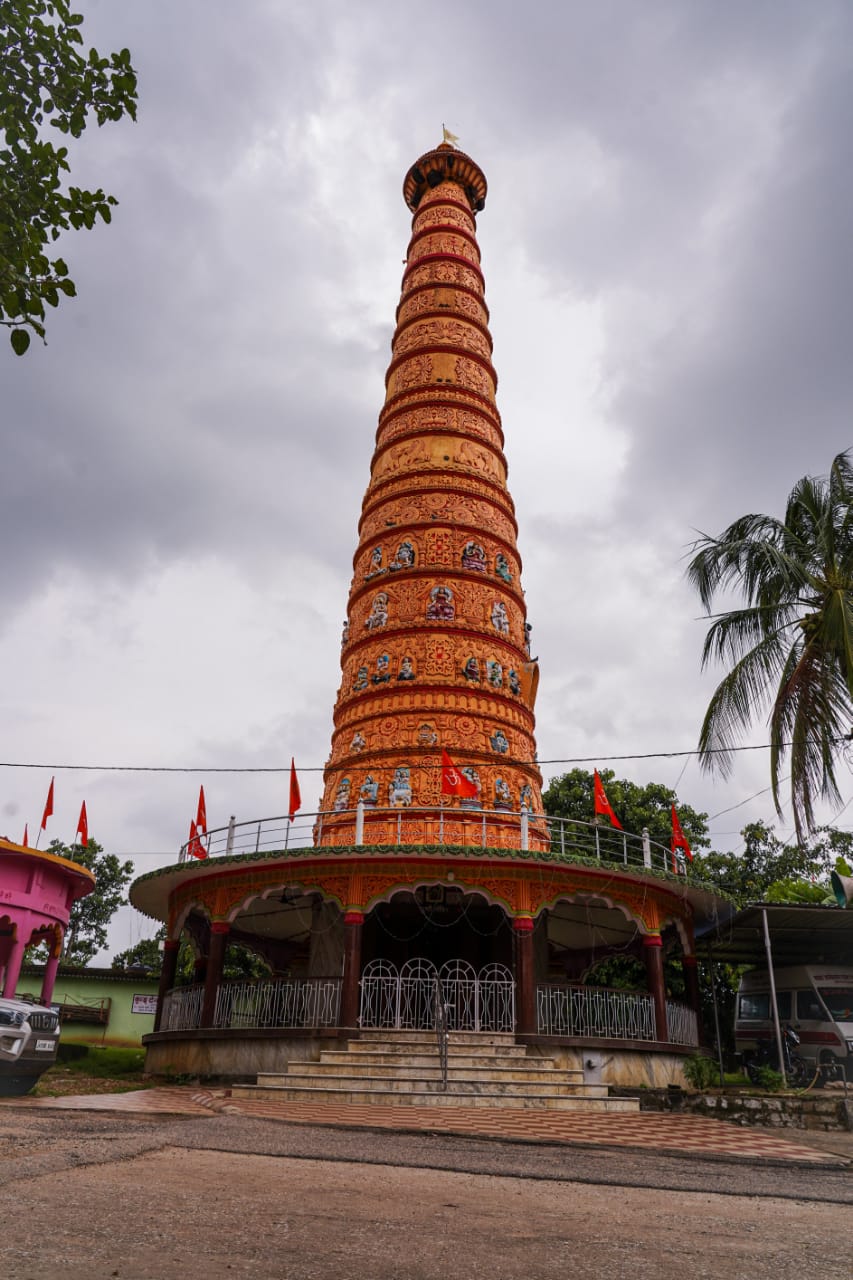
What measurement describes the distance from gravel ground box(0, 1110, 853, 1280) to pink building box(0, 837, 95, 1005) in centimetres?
993

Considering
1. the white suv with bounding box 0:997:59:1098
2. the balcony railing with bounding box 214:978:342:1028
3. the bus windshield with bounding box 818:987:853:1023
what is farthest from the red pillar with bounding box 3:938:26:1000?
the bus windshield with bounding box 818:987:853:1023

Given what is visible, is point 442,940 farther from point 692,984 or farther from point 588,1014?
point 692,984

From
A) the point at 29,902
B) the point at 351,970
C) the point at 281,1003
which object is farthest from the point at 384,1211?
the point at 29,902

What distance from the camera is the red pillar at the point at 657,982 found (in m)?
15.1

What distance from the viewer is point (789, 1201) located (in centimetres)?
556

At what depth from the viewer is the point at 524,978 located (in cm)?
1458

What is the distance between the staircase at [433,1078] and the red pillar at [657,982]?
7.77 feet

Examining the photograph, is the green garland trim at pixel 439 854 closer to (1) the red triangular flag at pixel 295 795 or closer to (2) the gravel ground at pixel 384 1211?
(1) the red triangular flag at pixel 295 795

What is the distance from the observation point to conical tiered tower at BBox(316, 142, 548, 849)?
60.3 ft

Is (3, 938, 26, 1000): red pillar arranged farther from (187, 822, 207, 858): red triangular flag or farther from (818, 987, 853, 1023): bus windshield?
(818, 987, 853, 1023): bus windshield

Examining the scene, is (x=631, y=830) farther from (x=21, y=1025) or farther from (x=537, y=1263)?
(x=537, y=1263)

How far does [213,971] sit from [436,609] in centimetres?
887

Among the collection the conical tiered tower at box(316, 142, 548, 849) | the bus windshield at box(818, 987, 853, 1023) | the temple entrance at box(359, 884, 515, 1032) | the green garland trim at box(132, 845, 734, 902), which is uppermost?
the conical tiered tower at box(316, 142, 548, 849)

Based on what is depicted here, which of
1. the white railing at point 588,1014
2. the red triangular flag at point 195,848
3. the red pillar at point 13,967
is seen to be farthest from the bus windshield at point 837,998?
the red pillar at point 13,967
